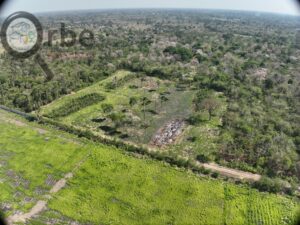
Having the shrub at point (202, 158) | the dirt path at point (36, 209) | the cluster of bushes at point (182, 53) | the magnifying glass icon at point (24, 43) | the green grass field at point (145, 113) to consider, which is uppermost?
the magnifying glass icon at point (24, 43)

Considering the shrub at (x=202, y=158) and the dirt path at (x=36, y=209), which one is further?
the shrub at (x=202, y=158)

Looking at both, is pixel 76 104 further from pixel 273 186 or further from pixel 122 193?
pixel 273 186

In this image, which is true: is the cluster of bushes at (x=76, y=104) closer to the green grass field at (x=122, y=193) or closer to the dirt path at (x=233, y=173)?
the green grass field at (x=122, y=193)

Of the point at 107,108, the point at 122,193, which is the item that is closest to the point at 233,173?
the point at 122,193

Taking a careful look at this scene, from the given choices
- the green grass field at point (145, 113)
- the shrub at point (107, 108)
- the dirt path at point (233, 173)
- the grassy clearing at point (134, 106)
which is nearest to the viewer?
the dirt path at point (233, 173)

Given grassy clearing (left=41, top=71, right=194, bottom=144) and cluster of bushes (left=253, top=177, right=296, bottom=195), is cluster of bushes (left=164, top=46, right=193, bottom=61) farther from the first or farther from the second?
cluster of bushes (left=253, top=177, right=296, bottom=195)

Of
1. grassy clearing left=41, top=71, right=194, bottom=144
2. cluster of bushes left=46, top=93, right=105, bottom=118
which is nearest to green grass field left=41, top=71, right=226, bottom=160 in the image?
grassy clearing left=41, top=71, right=194, bottom=144

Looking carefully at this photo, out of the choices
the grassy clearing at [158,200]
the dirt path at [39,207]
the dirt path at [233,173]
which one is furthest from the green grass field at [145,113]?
the dirt path at [39,207]

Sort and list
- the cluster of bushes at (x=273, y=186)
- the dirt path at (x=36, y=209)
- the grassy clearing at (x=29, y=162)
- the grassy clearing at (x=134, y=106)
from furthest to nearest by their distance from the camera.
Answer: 1. the grassy clearing at (x=134, y=106)
2. the cluster of bushes at (x=273, y=186)
3. the grassy clearing at (x=29, y=162)
4. the dirt path at (x=36, y=209)
